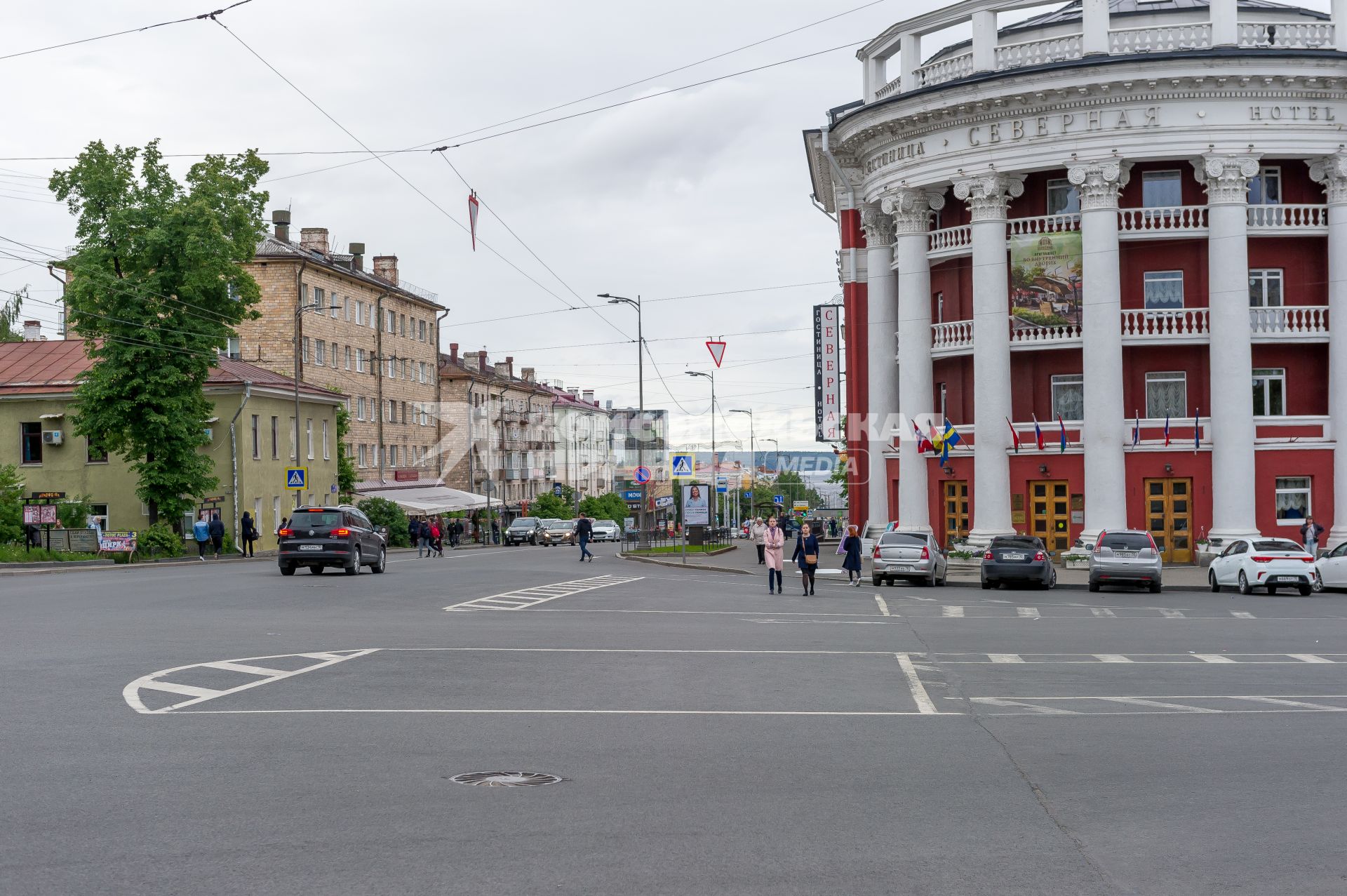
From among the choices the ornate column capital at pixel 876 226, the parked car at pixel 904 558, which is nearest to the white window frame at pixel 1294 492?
the parked car at pixel 904 558

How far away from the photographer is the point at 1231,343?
39.8 m

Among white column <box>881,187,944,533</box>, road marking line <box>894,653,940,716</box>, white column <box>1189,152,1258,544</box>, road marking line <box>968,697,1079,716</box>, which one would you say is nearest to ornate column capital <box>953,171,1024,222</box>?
white column <box>881,187,944,533</box>

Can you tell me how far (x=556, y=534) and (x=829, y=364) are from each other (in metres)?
35.2

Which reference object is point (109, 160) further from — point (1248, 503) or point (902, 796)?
point (902, 796)

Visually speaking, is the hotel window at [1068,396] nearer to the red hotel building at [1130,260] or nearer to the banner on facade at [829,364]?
the red hotel building at [1130,260]

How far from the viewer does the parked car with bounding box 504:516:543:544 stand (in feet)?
274

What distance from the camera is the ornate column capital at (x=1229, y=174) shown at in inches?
1569

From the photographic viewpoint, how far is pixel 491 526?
309 ft

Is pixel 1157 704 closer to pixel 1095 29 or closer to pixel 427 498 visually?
pixel 1095 29

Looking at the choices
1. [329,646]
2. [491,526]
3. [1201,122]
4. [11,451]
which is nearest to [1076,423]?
[1201,122]

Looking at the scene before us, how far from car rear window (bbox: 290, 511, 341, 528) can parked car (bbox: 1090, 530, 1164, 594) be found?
743 inches

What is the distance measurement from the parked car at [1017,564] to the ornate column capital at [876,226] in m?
15.8

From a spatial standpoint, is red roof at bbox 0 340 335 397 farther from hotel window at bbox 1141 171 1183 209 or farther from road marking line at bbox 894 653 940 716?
road marking line at bbox 894 653 940 716

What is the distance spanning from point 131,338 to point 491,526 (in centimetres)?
4737
